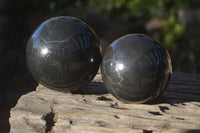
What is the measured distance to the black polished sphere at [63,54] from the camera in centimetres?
239

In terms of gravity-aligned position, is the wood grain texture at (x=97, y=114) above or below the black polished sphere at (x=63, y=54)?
below

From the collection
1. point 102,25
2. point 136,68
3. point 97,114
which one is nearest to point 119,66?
point 136,68

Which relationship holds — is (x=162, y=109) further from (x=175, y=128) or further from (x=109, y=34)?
(x=109, y=34)

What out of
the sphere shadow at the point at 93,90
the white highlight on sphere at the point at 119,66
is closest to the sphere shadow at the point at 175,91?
the sphere shadow at the point at 93,90

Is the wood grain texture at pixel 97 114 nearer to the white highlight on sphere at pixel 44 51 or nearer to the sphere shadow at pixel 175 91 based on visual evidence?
the sphere shadow at pixel 175 91

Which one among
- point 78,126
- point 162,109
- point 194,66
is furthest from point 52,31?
point 194,66

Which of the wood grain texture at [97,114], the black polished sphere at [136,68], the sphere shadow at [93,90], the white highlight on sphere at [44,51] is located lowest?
the wood grain texture at [97,114]

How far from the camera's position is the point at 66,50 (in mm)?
2387

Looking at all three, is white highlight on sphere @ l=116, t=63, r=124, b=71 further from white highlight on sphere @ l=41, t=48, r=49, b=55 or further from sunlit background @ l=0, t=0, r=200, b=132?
sunlit background @ l=0, t=0, r=200, b=132

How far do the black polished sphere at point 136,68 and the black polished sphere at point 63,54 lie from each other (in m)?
0.23

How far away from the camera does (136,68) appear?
225 centimetres

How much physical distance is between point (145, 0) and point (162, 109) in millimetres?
7670

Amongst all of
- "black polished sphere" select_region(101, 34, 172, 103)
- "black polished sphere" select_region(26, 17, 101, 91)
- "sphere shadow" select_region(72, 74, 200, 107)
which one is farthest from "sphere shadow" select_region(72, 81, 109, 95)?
"black polished sphere" select_region(101, 34, 172, 103)

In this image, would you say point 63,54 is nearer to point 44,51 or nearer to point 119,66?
point 44,51
